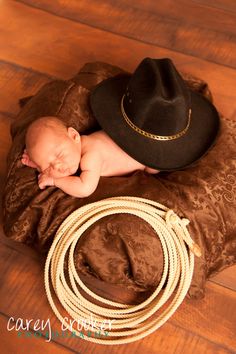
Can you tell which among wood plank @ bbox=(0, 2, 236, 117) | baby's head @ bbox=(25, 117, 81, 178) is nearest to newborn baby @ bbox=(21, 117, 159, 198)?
baby's head @ bbox=(25, 117, 81, 178)

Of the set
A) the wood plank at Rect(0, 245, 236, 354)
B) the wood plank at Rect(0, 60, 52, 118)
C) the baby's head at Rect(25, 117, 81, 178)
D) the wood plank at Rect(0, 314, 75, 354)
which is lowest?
the wood plank at Rect(0, 314, 75, 354)

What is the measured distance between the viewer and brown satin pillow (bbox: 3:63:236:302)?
1.22 m

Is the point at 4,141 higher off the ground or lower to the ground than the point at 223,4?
lower

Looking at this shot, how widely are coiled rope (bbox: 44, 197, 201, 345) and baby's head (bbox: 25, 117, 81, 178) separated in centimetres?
13

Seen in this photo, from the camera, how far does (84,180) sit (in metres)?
1.25

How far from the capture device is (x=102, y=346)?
4.12ft

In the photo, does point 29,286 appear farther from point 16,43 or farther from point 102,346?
point 16,43

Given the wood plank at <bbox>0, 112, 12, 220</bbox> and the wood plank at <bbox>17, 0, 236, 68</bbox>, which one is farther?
the wood plank at <bbox>17, 0, 236, 68</bbox>

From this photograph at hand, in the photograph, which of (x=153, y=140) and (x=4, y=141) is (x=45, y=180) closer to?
(x=153, y=140)

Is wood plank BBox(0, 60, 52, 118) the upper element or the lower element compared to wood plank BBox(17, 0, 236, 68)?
lower

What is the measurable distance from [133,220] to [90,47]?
971 millimetres

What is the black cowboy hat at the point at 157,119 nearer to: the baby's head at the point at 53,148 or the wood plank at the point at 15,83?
the baby's head at the point at 53,148

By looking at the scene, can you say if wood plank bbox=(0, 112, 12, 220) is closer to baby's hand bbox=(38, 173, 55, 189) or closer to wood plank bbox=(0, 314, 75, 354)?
baby's hand bbox=(38, 173, 55, 189)

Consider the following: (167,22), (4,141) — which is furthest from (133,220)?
(167,22)
